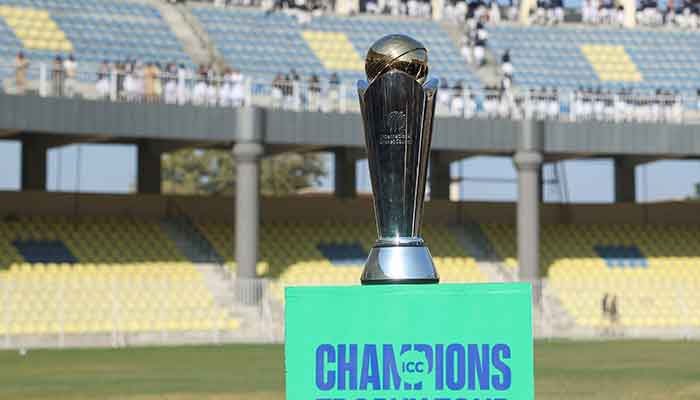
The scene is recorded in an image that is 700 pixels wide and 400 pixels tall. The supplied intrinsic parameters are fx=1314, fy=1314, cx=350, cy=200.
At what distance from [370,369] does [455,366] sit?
19.6 inches

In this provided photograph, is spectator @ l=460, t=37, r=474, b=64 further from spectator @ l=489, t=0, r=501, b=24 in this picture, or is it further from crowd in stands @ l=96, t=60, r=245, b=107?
crowd in stands @ l=96, t=60, r=245, b=107

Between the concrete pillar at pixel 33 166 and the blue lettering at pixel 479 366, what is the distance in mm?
33339

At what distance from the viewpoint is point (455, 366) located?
7707 mm

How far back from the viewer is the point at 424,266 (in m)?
8.45

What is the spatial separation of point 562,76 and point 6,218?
19856 millimetres

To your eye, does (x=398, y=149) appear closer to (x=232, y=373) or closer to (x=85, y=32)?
(x=232, y=373)

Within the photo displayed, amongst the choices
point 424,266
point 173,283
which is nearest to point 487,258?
point 173,283

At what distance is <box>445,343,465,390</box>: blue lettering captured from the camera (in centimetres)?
767

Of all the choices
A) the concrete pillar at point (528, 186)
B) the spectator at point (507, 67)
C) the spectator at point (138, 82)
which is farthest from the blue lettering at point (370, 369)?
the spectator at point (507, 67)

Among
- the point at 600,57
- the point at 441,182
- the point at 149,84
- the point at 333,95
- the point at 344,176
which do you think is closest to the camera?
the point at 149,84

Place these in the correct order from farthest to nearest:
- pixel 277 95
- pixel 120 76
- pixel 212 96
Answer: pixel 277 95 → pixel 212 96 → pixel 120 76

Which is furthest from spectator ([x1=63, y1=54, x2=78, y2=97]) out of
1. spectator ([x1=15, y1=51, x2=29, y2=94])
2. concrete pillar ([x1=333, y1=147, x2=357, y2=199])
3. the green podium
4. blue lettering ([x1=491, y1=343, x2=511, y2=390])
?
blue lettering ([x1=491, y1=343, x2=511, y2=390])

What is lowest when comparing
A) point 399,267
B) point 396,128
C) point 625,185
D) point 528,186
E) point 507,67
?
point 399,267

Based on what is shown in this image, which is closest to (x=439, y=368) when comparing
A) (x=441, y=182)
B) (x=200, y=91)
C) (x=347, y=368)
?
(x=347, y=368)
